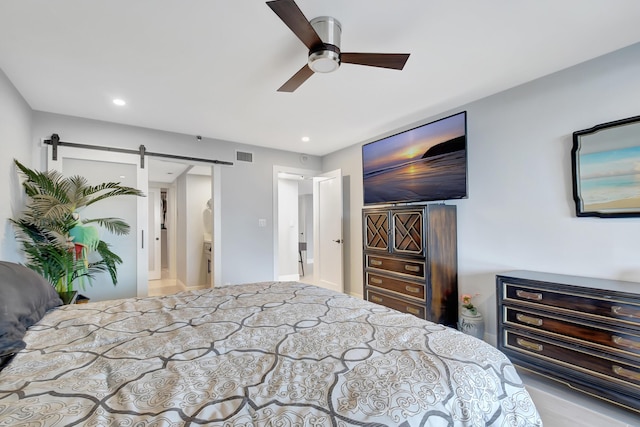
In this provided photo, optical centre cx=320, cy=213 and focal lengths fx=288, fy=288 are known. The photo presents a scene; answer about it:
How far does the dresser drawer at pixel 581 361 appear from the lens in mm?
1763

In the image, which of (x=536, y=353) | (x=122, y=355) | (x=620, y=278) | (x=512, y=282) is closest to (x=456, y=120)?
(x=512, y=282)

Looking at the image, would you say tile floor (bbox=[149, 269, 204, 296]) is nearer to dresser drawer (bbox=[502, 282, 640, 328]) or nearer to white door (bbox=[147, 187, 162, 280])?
white door (bbox=[147, 187, 162, 280])

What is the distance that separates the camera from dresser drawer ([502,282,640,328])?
178 centimetres

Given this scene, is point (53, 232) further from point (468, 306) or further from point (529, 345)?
point (529, 345)

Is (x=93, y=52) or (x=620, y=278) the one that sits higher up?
(x=93, y=52)

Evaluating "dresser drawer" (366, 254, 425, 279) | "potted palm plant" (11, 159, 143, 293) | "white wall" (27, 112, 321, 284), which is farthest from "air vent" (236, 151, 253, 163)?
"dresser drawer" (366, 254, 425, 279)

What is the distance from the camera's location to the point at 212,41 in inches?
78.1

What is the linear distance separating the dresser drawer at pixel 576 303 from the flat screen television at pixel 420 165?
989 mm

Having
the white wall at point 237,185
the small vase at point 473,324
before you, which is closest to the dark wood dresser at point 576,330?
the small vase at point 473,324

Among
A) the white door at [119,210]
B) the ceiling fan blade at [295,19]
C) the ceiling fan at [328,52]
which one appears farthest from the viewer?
the white door at [119,210]

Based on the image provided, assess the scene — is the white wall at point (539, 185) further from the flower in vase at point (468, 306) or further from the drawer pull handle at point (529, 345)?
the drawer pull handle at point (529, 345)

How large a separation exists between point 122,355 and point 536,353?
8.73 feet

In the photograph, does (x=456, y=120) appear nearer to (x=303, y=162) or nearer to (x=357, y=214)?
(x=357, y=214)

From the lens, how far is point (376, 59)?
1860 millimetres
